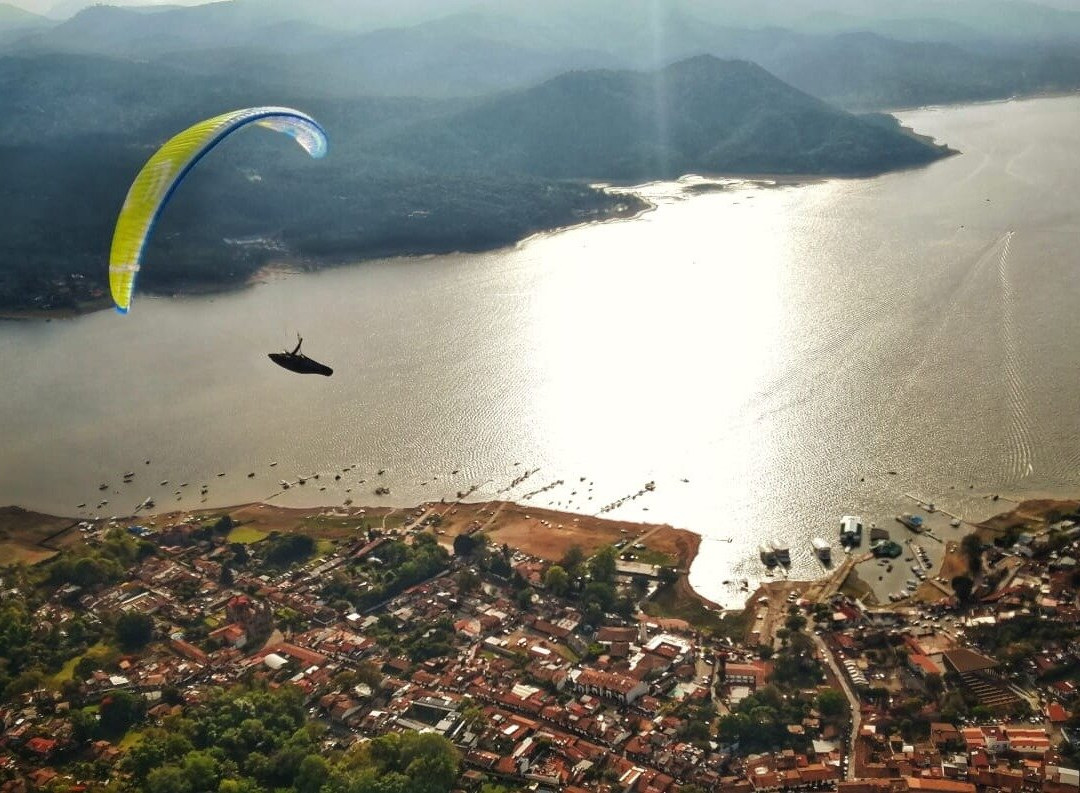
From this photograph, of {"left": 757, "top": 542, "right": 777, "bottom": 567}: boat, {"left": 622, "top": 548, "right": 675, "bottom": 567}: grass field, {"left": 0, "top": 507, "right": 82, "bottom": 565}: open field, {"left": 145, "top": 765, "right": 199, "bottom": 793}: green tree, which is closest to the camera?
{"left": 145, "top": 765, "right": 199, "bottom": 793}: green tree

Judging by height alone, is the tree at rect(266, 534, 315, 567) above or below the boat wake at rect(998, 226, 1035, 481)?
below

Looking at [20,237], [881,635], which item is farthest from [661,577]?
[20,237]

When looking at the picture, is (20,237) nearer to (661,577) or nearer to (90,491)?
(90,491)

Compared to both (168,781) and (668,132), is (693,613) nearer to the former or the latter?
(168,781)

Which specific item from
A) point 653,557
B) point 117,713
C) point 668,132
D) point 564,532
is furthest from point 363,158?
point 117,713

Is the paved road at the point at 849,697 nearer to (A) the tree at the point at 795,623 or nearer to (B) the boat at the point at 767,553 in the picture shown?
(A) the tree at the point at 795,623

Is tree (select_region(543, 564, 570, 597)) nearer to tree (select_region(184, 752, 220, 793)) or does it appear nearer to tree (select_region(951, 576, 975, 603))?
tree (select_region(184, 752, 220, 793))

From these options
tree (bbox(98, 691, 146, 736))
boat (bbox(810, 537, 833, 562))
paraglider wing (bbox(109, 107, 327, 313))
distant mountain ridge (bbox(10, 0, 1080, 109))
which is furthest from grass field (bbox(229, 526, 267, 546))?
distant mountain ridge (bbox(10, 0, 1080, 109))
